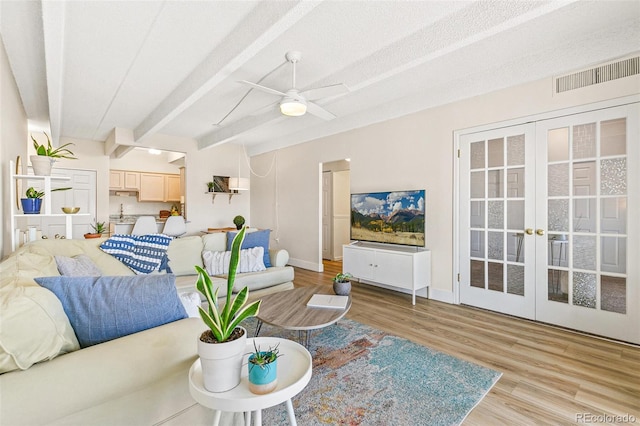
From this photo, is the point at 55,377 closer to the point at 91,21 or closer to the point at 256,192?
the point at 91,21

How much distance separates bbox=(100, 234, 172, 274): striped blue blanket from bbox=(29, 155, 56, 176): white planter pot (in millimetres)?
799

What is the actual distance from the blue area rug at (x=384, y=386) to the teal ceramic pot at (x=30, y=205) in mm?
2460

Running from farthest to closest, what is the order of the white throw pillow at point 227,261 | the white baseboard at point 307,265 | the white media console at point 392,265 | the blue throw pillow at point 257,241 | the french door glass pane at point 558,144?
the white baseboard at point 307,265
the blue throw pillow at point 257,241
the white media console at point 392,265
the white throw pillow at point 227,261
the french door glass pane at point 558,144

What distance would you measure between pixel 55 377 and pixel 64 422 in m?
0.13

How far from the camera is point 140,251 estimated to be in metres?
3.01

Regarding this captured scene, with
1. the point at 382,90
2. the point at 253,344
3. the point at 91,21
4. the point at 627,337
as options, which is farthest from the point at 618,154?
the point at 91,21

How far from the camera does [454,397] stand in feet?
5.97

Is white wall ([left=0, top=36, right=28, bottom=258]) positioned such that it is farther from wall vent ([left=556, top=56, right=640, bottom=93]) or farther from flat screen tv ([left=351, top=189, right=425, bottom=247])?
wall vent ([left=556, top=56, right=640, bottom=93])

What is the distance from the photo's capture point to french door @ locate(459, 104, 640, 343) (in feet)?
8.45

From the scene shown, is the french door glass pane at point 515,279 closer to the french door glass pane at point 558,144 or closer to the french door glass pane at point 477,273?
the french door glass pane at point 477,273

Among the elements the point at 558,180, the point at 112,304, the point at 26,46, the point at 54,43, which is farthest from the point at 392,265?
the point at 26,46

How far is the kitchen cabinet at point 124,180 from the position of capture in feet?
22.5

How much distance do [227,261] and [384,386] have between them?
2183 mm

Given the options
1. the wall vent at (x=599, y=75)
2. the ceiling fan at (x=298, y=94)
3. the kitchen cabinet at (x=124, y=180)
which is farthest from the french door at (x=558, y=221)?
the kitchen cabinet at (x=124, y=180)
